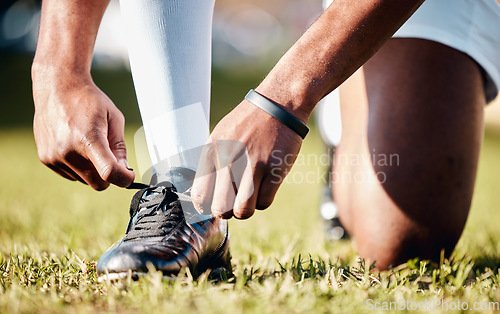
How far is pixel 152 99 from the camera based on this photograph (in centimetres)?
122

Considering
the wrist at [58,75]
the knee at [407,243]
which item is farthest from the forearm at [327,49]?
the knee at [407,243]

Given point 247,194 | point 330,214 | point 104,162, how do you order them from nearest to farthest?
point 247,194 → point 104,162 → point 330,214

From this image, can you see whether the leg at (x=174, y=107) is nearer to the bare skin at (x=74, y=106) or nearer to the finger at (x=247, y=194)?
the bare skin at (x=74, y=106)

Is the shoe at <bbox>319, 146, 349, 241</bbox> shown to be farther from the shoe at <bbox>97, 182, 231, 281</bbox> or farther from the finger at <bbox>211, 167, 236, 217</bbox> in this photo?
the finger at <bbox>211, 167, 236, 217</bbox>

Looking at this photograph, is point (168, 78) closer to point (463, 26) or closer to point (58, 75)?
point (58, 75)

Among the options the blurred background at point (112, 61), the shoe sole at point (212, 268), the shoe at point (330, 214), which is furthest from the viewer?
the blurred background at point (112, 61)

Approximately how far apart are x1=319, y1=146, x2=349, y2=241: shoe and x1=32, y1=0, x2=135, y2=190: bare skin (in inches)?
40.8

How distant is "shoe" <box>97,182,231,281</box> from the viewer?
0.97 metres

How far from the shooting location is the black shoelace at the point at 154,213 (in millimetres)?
1077

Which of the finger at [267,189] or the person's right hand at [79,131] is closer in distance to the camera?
the finger at [267,189]

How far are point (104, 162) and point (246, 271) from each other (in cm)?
44

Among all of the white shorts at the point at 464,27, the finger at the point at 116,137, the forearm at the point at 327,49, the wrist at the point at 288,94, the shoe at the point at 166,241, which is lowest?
the shoe at the point at 166,241

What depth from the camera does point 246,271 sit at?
3.70 ft
